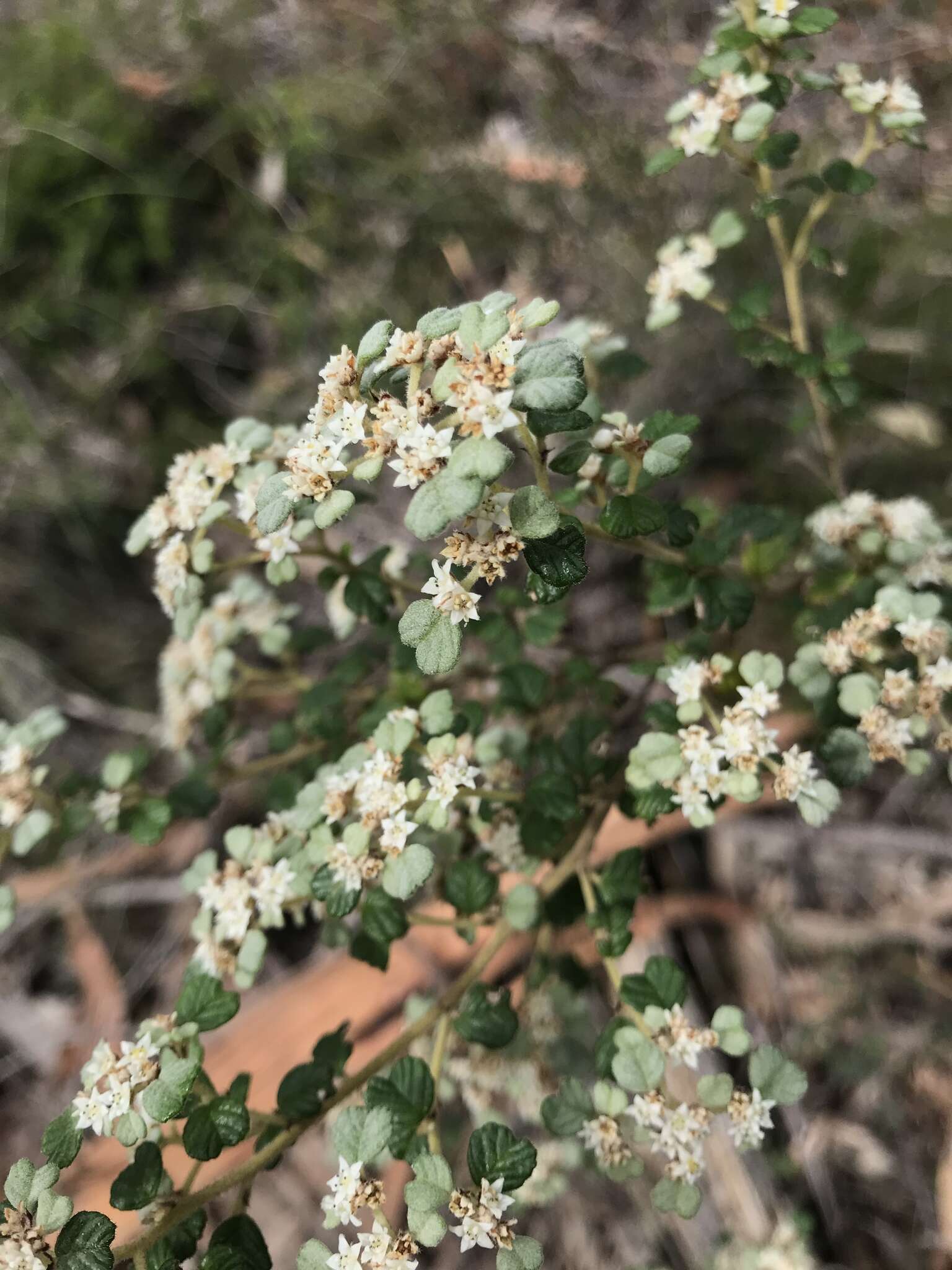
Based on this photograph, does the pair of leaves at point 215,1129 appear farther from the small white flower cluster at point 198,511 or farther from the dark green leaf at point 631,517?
the dark green leaf at point 631,517

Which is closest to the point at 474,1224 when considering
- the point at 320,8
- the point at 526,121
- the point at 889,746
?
the point at 889,746

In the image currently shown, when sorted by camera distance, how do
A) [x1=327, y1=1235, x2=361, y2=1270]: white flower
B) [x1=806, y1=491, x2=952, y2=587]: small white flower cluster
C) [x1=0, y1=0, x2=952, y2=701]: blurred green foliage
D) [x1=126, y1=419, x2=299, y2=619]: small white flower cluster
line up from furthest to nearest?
[x1=0, y1=0, x2=952, y2=701]: blurred green foliage < [x1=806, y1=491, x2=952, y2=587]: small white flower cluster < [x1=126, y1=419, x2=299, y2=619]: small white flower cluster < [x1=327, y1=1235, x2=361, y2=1270]: white flower

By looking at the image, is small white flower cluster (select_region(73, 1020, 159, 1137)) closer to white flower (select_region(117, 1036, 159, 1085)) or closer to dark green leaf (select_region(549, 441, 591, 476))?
white flower (select_region(117, 1036, 159, 1085))

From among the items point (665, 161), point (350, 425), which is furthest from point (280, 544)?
point (665, 161)

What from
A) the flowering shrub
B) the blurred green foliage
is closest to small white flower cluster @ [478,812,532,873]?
the flowering shrub

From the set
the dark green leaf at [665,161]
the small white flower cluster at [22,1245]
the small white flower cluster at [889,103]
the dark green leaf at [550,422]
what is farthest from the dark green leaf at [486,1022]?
the small white flower cluster at [889,103]

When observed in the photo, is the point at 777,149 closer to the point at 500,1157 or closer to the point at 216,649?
the point at 216,649
